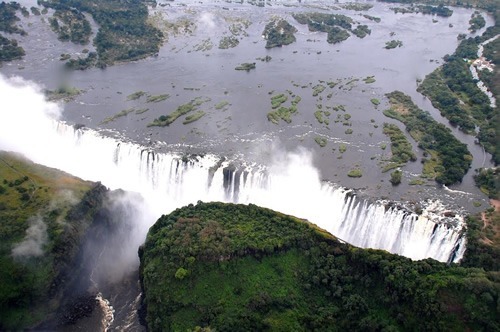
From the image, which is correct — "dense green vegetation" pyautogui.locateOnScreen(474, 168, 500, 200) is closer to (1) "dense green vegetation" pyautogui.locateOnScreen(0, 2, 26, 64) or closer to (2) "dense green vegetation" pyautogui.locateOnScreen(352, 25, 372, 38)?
(2) "dense green vegetation" pyautogui.locateOnScreen(352, 25, 372, 38)

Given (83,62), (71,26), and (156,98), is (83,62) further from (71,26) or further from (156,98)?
(156,98)

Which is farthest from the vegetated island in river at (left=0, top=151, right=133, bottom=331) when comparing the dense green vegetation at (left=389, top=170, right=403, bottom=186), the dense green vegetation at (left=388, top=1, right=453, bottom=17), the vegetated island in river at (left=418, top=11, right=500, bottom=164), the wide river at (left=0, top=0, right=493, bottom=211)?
the dense green vegetation at (left=388, top=1, right=453, bottom=17)

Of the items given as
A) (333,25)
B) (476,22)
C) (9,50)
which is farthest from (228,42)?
(476,22)

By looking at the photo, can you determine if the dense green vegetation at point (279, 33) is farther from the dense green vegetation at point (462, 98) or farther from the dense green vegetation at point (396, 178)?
the dense green vegetation at point (396, 178)

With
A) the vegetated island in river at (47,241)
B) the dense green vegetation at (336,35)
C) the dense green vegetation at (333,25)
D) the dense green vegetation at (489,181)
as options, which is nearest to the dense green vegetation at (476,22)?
the dense green vegetation at (333,25)

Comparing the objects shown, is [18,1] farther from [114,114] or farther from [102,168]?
[102,168]

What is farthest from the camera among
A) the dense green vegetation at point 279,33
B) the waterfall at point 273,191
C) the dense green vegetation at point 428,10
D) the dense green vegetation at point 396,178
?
the dense green vegetation at point 428,10
